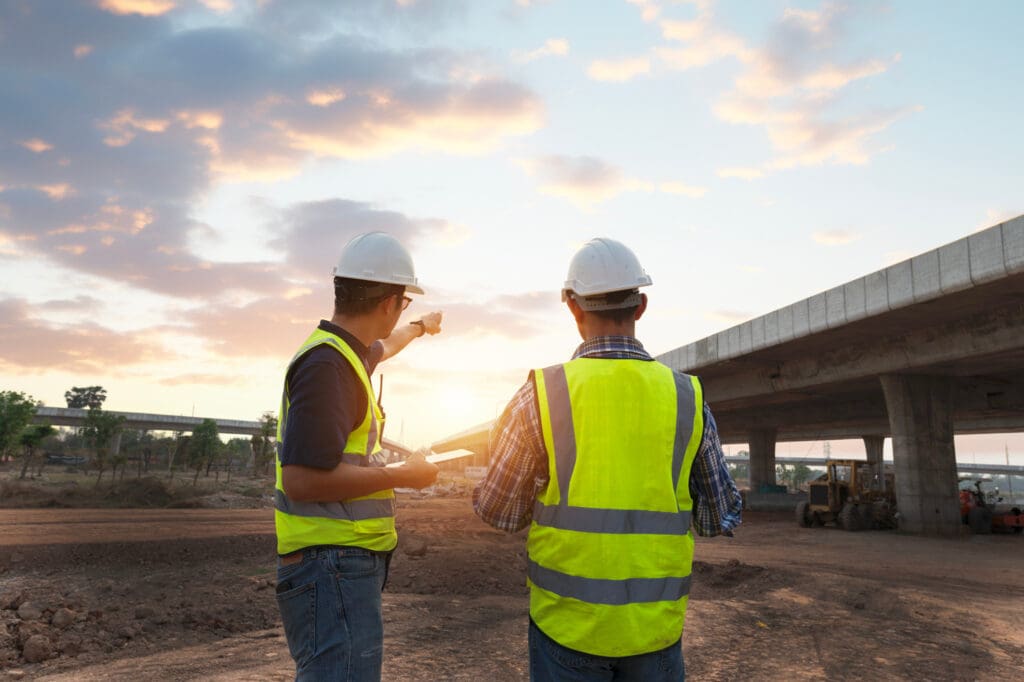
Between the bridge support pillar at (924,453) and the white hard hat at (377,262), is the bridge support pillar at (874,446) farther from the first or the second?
the white hard hat at (377,262)

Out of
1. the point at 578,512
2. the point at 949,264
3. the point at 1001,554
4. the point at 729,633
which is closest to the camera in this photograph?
the point at 578,512

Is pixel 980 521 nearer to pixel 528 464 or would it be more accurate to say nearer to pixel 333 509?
pixel 528 464

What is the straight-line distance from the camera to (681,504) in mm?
2248

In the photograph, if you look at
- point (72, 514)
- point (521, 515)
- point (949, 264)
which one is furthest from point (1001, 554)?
point (72, 514)

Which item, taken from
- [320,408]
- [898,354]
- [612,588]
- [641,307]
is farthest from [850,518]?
[320,408]

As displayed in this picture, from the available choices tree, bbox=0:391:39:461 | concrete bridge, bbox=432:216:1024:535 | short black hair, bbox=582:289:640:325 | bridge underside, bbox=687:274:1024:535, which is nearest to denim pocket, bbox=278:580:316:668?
short black hair, bbox=582:289:640:325

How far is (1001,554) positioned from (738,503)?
712 inches

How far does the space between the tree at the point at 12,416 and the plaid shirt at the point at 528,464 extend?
1987 inches

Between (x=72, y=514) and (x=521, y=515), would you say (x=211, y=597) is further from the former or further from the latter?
(x=72, y=514)

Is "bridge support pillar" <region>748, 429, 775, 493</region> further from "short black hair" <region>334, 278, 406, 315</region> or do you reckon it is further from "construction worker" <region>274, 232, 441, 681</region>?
"construction worker" <region>274, 232, 441, 681</region>

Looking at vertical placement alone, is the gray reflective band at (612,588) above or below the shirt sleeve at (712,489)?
below

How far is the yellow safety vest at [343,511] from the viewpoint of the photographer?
2232 mm

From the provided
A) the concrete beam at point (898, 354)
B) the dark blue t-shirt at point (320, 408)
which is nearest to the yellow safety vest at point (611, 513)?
the dark blue t-shirt at point (320, 408)

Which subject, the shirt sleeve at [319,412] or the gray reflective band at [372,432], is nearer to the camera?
the shirt sleeve at [319,412]
